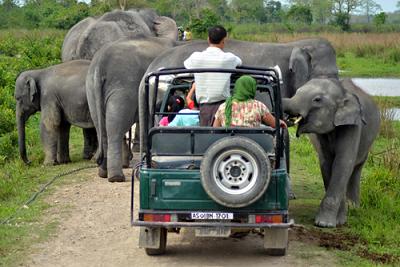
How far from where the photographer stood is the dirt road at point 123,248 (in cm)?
734

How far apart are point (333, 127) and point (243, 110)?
5.10ft

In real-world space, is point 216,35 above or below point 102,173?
above

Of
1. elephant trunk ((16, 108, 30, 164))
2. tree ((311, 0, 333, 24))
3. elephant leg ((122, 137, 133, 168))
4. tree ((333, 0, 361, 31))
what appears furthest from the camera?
tree ((311, 0, 333, 24))

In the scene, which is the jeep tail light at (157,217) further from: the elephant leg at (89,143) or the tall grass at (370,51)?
the tall grass at (370,51)

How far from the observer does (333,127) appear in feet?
28.1

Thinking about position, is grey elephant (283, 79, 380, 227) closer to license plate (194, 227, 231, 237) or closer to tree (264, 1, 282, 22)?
license plate (194, 227, 231, 237)

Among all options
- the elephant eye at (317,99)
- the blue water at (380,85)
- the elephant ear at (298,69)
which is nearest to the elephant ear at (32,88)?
the elephant ear at (298,69)

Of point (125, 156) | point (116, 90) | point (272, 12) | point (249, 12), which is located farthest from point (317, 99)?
point (272, 12)

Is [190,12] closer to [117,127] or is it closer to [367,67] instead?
[367,67]

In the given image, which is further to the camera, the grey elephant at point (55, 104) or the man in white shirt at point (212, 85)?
the grey elephant at point (55, 104)

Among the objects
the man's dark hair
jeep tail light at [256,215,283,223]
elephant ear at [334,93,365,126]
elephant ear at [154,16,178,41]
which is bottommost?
jeep tail light at [256,215,283,223]

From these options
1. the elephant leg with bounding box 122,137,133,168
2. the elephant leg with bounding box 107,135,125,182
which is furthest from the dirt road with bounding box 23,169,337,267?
the elephant leg with bounding box 122,137,133,168

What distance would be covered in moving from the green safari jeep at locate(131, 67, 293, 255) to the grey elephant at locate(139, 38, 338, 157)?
11.9ft

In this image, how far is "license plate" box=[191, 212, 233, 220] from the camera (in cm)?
694
